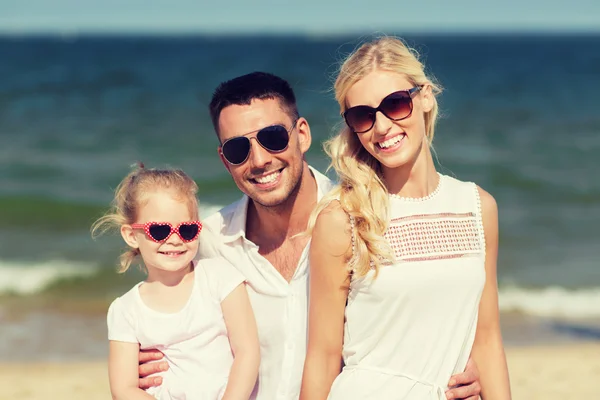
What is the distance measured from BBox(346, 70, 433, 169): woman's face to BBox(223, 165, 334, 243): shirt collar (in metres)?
0.96

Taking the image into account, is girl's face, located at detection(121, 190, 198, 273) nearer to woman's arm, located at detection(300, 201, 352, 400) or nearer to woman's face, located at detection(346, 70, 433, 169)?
woman's arm, located at detection(300, 201, 352, 400)

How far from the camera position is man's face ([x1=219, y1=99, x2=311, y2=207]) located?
12.5 ft

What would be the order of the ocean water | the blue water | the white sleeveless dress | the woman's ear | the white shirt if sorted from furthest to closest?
the blue water < the ocean water < the white shirt < the woman's ear < the white sleeveless dress

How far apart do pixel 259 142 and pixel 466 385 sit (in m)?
1.42

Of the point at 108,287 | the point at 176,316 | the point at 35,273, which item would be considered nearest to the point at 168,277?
the point at 176,316

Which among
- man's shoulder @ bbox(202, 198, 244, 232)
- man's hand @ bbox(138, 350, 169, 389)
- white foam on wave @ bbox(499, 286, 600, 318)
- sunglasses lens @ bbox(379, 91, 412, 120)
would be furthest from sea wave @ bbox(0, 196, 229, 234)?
sunglasses lens @ bbox(379, 91, 412, 120)

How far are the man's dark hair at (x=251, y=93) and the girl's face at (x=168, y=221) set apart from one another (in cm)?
65

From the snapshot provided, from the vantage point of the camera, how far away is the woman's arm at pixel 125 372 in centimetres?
344

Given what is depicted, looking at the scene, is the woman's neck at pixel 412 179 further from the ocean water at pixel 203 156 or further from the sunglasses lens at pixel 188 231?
the ocean water at pixel 203 156

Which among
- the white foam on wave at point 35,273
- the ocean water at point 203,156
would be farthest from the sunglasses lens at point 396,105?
the white foam on wave at point 35,273

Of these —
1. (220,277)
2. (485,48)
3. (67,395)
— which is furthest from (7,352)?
(485,48)

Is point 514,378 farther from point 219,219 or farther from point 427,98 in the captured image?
point 427,98

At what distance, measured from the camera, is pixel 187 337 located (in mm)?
3477

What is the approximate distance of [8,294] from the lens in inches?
380
